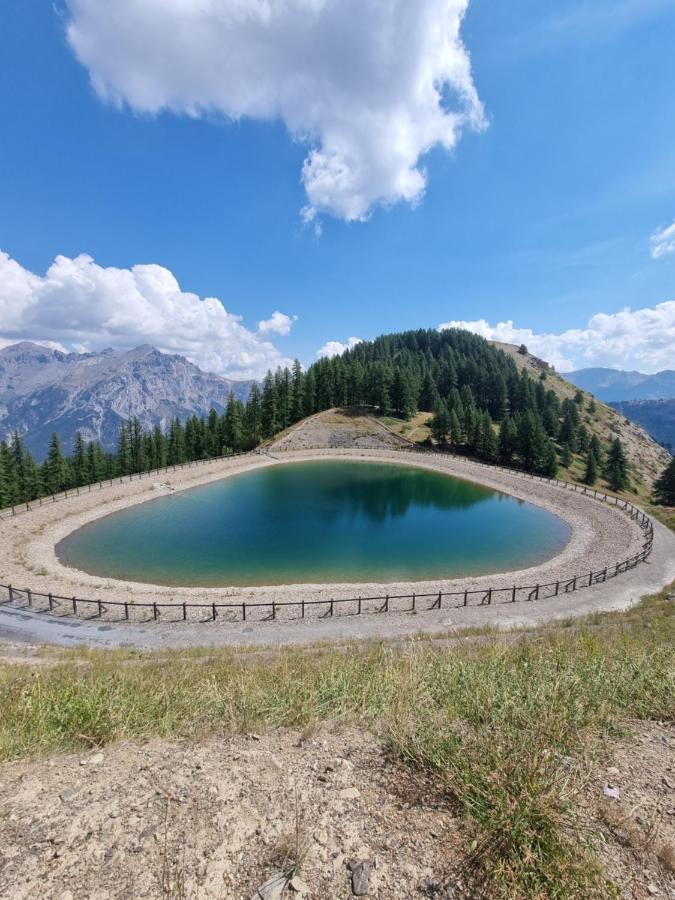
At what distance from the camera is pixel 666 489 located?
6756 centimetres

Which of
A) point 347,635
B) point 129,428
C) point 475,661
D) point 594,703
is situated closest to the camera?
point 594,703

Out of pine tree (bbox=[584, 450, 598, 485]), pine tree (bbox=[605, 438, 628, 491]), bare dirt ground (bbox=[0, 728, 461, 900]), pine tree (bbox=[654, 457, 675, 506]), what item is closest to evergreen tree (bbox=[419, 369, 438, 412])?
pine tree (bbox=[605, 438, 628, 491])

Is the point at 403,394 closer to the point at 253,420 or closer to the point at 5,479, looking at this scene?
the point at 253,420

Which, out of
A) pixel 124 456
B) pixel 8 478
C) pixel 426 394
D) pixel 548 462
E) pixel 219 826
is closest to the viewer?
pixel 219 826

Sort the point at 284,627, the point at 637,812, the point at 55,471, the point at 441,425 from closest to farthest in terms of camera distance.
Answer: the point at 637,812 → the point at 284,627 → the point at 55,471 → the point at 441,425

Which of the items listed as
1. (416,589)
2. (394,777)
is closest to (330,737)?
(394,777)

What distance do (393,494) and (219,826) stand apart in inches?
2146

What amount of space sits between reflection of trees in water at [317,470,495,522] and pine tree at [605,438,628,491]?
30.4 meters

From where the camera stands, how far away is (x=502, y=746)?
16.4 feet

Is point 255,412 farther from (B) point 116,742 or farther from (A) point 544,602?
(B) point 116,742

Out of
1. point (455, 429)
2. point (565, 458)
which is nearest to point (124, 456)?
point (455, 429)

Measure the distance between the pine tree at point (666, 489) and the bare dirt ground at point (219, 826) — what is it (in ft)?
271

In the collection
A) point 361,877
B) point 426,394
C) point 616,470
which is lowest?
point 616,470

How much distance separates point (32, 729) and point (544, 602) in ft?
81.4
